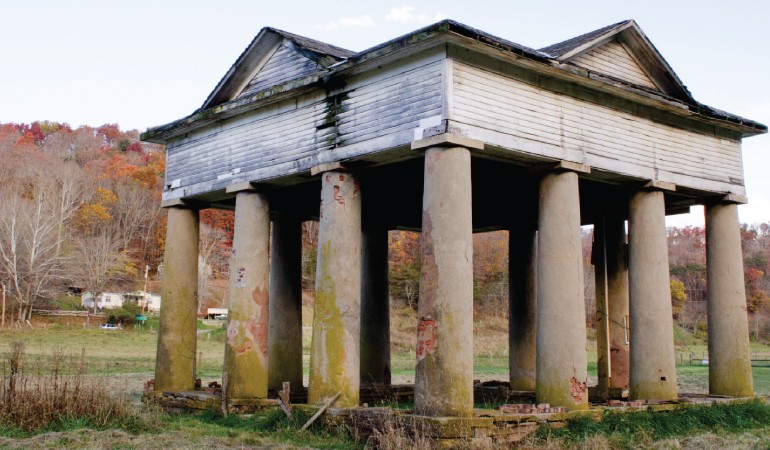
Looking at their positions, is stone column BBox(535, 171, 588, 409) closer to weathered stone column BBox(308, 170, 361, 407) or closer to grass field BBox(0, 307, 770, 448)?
grass field BBox(0, 307, 770, 448)

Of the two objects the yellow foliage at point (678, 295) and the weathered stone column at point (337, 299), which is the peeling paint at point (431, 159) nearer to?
the weathered stone column at point (337, 299)

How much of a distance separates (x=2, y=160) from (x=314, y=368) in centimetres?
7435

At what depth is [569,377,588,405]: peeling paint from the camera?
1403 cm

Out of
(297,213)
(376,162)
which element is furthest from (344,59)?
(297,213)

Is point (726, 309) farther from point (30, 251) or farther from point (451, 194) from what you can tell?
point (30, 251)

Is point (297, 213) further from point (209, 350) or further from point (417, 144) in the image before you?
point (209, 350)

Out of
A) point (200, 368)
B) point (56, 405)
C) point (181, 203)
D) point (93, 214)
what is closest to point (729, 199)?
point (181, 203)

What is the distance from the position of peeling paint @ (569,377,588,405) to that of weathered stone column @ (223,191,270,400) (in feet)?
21.9

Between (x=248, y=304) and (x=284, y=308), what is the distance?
3.02 metres

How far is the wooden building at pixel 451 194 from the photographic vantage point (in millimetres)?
13125

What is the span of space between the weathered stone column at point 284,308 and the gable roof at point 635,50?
8.11 metres

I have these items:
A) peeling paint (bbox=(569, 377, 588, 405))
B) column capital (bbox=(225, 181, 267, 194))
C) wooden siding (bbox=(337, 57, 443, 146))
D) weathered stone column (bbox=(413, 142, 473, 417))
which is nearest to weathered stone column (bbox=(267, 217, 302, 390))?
column capital (bbox=(225, 181, 267, 194))

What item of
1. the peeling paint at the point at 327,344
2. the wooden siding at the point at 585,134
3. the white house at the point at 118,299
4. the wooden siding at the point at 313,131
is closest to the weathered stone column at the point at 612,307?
the wooden siding at the point at 585,134

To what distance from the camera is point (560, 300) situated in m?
14.4
